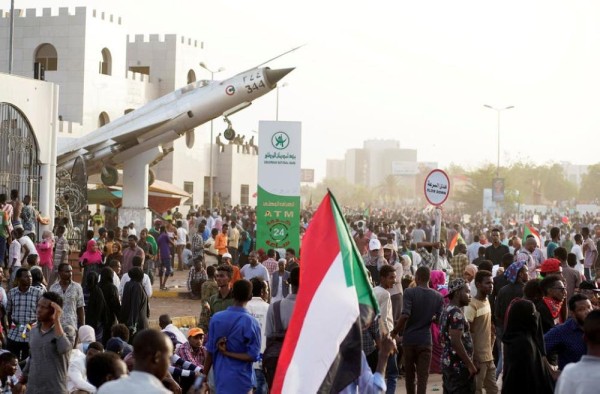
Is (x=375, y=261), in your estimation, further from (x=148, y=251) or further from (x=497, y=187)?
(x=497, y=187)

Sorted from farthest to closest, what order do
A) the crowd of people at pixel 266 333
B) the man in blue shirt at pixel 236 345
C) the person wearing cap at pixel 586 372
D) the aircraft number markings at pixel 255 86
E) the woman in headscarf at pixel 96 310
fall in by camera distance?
the aircraft number markings at pixel 255 86 < the woman in headscarf at pixel 96 310 < the man in blue shirt at pixel 236 345 < the crowd of people at pixel 266 333 < the person wearing cap at pixel 586 372

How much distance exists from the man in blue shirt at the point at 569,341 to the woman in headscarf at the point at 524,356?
0.42m

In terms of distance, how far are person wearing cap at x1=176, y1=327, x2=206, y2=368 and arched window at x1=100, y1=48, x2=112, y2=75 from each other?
41.6 m

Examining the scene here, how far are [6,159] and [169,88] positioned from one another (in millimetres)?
28658

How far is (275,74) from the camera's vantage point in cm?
3381

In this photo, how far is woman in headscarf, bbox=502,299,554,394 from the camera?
841 cm

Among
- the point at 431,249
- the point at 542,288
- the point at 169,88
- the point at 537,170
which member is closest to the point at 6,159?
the point at 431,249

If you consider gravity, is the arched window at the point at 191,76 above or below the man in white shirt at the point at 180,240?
above

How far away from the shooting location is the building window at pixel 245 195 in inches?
2557

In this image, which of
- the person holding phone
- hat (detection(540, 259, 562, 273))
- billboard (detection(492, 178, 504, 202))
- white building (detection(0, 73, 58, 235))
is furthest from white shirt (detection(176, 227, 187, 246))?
billboard (detection(492, 178, 504, 202))

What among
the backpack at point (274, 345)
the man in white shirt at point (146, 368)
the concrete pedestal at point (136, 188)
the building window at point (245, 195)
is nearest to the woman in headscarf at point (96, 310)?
the backpack at point (274, 345)

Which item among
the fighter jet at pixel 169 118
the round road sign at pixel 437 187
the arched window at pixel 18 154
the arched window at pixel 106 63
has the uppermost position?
the arched window at pixel 106 63

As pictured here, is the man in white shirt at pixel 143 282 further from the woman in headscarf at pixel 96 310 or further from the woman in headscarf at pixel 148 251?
the woman in headscarf at pixel 148 251

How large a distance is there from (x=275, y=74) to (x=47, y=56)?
20.7m
